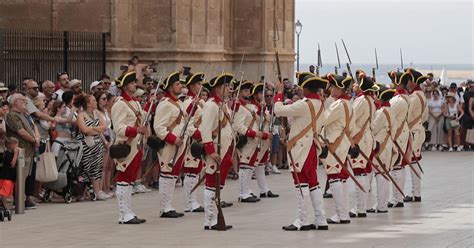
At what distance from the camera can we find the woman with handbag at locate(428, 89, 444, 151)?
3528cm

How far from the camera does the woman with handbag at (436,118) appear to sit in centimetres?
3528

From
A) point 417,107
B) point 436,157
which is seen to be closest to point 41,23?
point 436,157

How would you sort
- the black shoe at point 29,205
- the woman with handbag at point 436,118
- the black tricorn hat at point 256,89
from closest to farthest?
the black shoe at point 29,205, the black tricorn hat at point 256,89, the woman with handbag at point 436,118

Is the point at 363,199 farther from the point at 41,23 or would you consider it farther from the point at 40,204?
the point at 41,23

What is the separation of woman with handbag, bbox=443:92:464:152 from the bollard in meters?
17.1

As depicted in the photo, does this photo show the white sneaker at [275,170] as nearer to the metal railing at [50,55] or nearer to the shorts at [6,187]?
the metal railing at [50,55]

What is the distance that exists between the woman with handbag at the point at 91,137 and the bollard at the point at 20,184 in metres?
1.90

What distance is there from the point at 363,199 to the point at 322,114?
2221 millimetres

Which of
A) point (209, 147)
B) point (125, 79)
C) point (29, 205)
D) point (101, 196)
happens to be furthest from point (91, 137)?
point (209, 147)

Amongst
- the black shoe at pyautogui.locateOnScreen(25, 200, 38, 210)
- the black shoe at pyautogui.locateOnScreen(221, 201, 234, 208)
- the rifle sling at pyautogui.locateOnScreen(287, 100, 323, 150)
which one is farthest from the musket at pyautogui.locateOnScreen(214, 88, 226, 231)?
the black shoe at pyautogui.locateOnScreen(25, 200, 38, 210)

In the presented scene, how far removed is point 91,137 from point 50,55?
24.6 feet

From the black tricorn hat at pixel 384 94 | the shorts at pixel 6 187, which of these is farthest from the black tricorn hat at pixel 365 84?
the shorts at pixel 6 187

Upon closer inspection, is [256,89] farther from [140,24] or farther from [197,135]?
[140,24]

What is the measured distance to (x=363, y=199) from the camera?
65.4 feet
